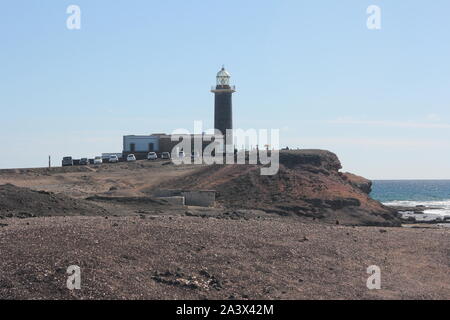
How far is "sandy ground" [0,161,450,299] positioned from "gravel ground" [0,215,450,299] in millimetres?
30

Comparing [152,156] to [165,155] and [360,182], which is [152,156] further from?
[360,182]

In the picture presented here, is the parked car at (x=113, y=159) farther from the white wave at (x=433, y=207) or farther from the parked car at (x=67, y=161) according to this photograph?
the white wave at (x=433, y=207)

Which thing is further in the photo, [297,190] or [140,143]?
[140,143]

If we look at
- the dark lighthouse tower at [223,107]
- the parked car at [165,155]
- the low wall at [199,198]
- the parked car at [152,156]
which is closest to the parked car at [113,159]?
the parked car at [152,156]

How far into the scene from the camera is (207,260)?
21688mm

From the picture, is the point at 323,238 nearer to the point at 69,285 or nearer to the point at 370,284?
the point at 370,284

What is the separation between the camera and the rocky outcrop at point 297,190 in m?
39.9

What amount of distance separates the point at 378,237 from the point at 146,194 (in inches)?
654

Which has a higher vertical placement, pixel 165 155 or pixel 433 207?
pixel 165 155

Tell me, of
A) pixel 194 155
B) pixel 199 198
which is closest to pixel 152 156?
pixel 194 155

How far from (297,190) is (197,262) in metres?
21.7

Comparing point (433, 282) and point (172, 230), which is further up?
point (172, 230)

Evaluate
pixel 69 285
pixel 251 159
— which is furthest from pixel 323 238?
pixel 251 159
